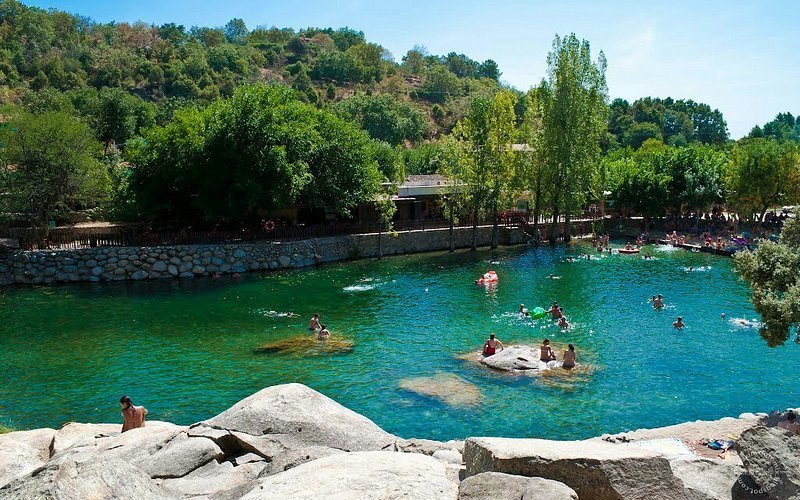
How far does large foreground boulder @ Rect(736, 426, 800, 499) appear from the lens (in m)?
8.74

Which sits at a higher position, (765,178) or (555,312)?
(765,178)

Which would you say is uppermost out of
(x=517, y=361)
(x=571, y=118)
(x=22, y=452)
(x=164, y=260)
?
(x=571, y=118)

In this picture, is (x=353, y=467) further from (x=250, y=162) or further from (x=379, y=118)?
(x=379, y=118)

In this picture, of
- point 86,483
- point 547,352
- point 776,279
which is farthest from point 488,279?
point 86,483

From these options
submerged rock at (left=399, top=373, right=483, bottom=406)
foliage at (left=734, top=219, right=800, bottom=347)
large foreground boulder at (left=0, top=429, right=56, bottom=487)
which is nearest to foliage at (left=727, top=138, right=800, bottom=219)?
foliage at (left=734, top=219, right=800, bottom=347)

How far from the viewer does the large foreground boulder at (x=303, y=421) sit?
43.4ft

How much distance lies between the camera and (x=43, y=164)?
46000mm

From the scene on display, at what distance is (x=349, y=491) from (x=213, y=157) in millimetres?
44614

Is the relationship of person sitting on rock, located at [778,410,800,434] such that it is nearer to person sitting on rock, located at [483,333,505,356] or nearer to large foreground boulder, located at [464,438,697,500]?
large foreground boulder, located at [464,438,697,500]

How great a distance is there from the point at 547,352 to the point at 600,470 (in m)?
17.3

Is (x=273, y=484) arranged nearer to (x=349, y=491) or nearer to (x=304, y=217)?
(x=349, y=491)

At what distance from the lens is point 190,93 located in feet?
425

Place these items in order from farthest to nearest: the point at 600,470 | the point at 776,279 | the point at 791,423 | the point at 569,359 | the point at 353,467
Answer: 1. the point at 569,359
2. the point at 776,279
3. the point at 791,423
4. the point at 353,467
5. the point at 600,470

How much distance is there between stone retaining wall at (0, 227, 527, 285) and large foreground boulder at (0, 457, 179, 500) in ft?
125
